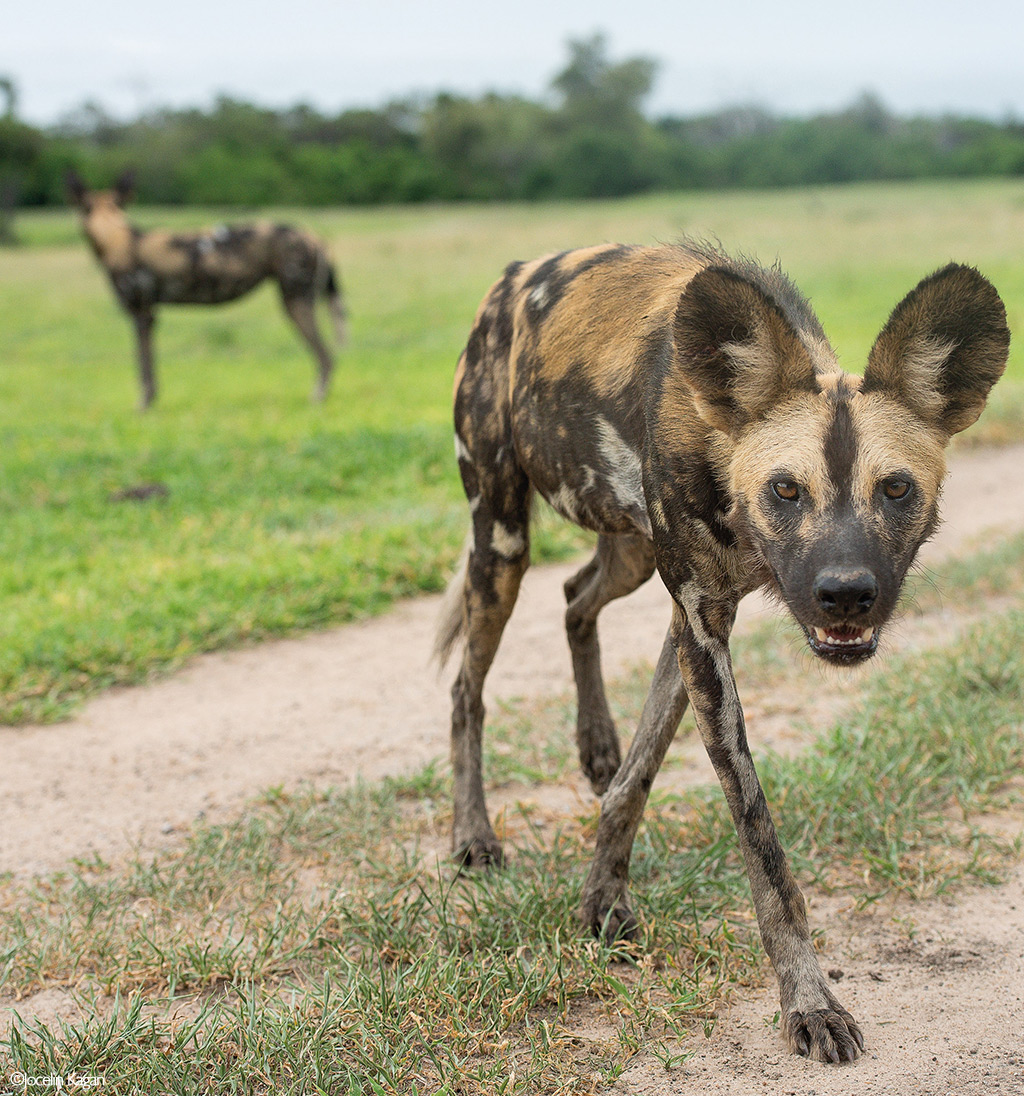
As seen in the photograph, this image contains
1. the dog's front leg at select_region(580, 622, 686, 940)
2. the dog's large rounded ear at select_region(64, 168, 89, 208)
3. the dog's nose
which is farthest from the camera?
the dog's large rounded ear at select_region(64, 168, 89, 208)

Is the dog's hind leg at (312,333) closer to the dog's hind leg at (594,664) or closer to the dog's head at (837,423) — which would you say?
the dog's hind leg at (594,664)

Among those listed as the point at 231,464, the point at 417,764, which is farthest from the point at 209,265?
the point at 417,764

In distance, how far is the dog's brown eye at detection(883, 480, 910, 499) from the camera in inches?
83.6

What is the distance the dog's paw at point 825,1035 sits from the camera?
2.28 metres

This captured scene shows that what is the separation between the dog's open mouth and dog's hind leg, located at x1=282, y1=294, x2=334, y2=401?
8.70 metres

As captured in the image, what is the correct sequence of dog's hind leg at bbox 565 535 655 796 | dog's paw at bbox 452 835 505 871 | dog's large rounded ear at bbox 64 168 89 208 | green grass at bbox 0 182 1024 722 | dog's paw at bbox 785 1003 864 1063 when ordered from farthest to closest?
dog's large rounded ear at bbox 64 168 89 208 < green grass at bbox 0 182 1024 722 < dog's hind leg at bbox 565 535 655 796 < dog's paw at bbox 452 835 505 871 < dog's paw at bbox 785 1003 864 1063

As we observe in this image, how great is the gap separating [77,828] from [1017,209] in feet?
85.2

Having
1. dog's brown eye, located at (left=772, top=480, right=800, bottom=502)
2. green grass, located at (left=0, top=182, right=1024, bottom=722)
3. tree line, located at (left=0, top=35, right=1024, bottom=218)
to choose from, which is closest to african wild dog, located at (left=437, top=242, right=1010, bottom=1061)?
dog's brown eye, located at (left=772, top=480, right=800, bottom=502)

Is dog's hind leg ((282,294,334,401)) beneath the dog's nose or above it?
beneath

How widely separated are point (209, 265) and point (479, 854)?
8.99 metres

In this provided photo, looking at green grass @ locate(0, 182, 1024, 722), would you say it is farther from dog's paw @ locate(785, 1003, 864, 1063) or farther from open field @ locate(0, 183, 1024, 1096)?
dog's paw @ locate(785, 1003, 864, 1063)

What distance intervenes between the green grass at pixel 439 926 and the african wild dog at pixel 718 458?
0.72 ft

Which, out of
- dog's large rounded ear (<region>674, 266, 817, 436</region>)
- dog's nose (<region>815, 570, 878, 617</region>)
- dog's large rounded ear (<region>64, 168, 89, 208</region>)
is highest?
dog's large rounded ear (<region>64, 168, 89, 208</region>)

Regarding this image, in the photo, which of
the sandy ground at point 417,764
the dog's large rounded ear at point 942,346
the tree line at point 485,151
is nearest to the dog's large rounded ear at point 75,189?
the sandy ground at point 417,764
